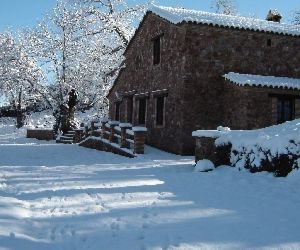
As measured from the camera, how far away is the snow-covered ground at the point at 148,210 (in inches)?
193

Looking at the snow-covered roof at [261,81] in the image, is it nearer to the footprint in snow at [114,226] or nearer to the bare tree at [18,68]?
the footprint in snow at [114,226]

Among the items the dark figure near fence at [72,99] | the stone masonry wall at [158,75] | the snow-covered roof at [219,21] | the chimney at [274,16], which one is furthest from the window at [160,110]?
the dark figure near fence at [72,99]

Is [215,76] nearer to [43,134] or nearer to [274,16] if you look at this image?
[274,16]

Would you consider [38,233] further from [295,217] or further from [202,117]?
[202,117]

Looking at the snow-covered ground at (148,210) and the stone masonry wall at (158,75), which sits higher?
the stone masonry wall at (158,75)

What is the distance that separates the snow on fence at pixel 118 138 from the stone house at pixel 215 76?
65.9 inches

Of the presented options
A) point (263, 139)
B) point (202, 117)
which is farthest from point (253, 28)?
point (263, 139)

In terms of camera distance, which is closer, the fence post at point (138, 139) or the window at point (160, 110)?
the fence post at point (138, 139)

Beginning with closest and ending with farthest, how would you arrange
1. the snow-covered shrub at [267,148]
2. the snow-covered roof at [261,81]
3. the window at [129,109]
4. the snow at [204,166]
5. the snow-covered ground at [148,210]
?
the snow-covered ground at [148,210] → the snow-covered shrub at [267,148] → the snow at [204,166] → the snow-covered roof at [261,81] → the window at [129,109]

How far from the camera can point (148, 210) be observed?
20.7ft

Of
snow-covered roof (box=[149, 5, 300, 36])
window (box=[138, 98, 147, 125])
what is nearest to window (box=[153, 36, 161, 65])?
snow-covered roof (box=[149, 5, 300, 36])

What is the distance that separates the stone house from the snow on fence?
65.9 inches

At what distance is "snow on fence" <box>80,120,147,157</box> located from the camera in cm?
1496

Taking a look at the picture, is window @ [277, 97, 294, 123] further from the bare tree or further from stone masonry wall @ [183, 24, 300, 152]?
the bare tree
